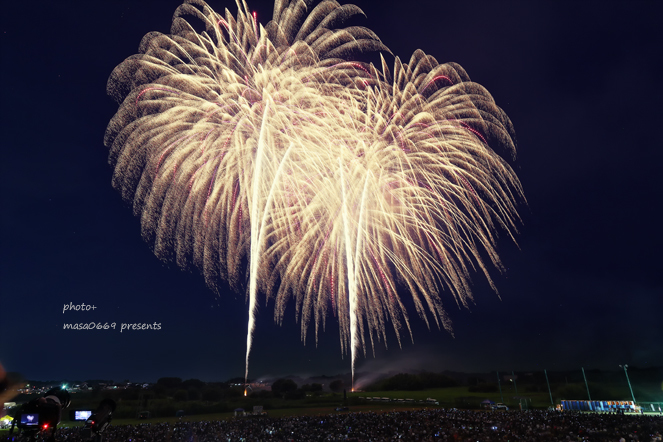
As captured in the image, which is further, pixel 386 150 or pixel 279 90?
pixel 386 150

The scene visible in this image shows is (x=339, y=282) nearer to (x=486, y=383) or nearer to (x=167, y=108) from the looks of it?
(x=167, y=108)

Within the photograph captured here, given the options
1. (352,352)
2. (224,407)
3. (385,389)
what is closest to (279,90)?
(352,352)

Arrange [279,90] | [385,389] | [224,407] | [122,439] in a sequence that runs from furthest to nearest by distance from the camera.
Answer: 1. [385,389]
2. [224,407]
3. [122,439]
4. [279,90]

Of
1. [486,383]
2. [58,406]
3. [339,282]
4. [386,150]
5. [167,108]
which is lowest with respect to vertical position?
[486,383]

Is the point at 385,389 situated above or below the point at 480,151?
below

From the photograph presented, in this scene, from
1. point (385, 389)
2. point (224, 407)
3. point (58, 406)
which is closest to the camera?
point (58, 406)

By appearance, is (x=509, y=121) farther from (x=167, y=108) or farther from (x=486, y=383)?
(x=486, y=383)
